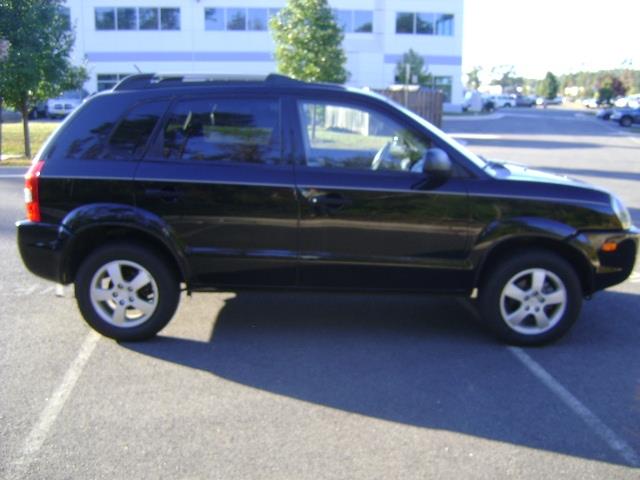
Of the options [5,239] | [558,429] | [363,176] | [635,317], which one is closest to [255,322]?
[363,176]

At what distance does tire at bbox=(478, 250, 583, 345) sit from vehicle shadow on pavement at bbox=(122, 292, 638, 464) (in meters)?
0.20

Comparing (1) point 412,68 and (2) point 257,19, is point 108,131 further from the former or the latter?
(1) point 412,68

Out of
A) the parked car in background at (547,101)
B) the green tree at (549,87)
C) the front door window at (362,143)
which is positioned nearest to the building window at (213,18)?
the front door window at (362,143)

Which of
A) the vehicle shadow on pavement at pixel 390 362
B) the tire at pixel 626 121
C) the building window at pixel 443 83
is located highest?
the building window at pixel 443 83

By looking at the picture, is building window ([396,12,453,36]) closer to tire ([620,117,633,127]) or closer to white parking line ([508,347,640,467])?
tire ([620,117,633,127])

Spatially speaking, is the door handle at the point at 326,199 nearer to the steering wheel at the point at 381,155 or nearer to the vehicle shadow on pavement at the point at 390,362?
the steering wheel at the point at 381,155

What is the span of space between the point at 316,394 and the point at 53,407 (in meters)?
1.60

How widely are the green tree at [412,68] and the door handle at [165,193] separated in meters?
43.7

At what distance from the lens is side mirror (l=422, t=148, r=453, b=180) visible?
5.00 m

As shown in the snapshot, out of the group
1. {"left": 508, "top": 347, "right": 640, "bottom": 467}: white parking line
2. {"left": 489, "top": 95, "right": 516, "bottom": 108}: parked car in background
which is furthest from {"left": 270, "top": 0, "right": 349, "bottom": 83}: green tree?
{"left": 489, "top": 95, "right": 516, "bottom": 108}: parked car in background

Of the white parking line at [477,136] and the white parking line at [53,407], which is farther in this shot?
the white parking line at [477,136]

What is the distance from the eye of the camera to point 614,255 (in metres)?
5.33

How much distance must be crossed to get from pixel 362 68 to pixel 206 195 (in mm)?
46388

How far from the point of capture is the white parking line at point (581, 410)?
151 inches
